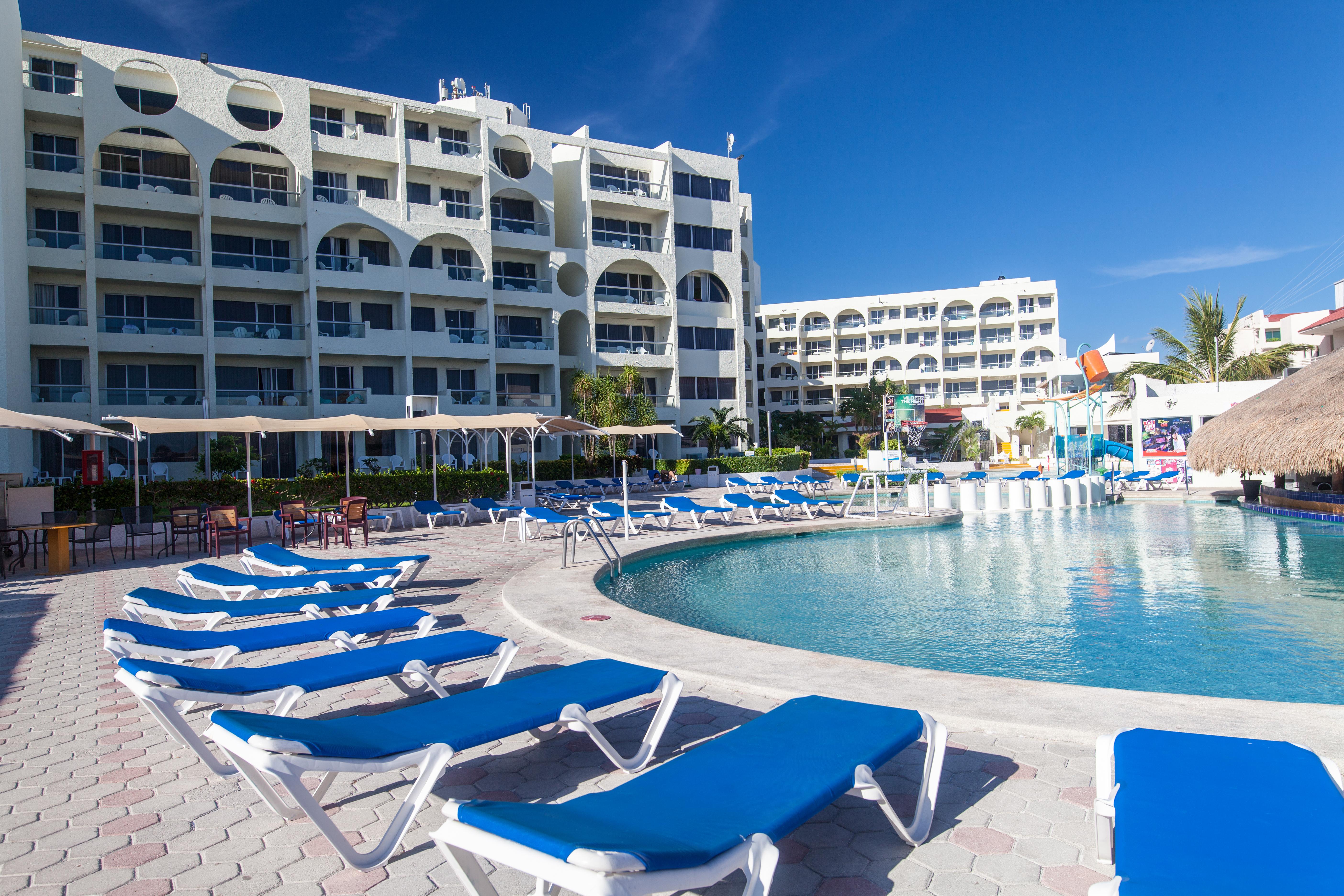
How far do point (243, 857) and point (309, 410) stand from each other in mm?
28726

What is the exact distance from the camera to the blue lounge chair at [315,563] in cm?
892

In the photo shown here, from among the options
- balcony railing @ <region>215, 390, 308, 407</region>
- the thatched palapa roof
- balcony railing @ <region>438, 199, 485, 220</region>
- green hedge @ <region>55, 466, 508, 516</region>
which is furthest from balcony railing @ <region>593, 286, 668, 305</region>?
the thatched palapa roof

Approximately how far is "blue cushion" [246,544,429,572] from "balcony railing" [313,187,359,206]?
78.3ft

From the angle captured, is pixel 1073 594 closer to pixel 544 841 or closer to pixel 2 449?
pixel 544 841

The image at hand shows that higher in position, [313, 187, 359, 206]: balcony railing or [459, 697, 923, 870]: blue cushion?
[313, 187, 359, 206]: balcony railing

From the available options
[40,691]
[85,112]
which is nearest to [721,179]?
[85,112]

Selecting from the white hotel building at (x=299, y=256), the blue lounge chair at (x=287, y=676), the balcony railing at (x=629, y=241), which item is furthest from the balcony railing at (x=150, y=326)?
the blue lounge chair at (x=287, y=676)

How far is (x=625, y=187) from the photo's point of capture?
37.7m

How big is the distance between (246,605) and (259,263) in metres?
26.5

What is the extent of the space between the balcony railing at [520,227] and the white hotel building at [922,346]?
89.1 ft

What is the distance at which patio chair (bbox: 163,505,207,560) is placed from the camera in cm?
1340

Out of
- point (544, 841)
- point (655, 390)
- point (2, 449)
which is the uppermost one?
point (655, 390)

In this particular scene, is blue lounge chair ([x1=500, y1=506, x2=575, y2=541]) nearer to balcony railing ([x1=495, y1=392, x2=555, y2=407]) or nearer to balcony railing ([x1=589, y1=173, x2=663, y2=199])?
balcony railing ([x1=495, y1=392, x2=555, y2=407])

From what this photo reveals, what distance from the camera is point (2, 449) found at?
64.0 ft
